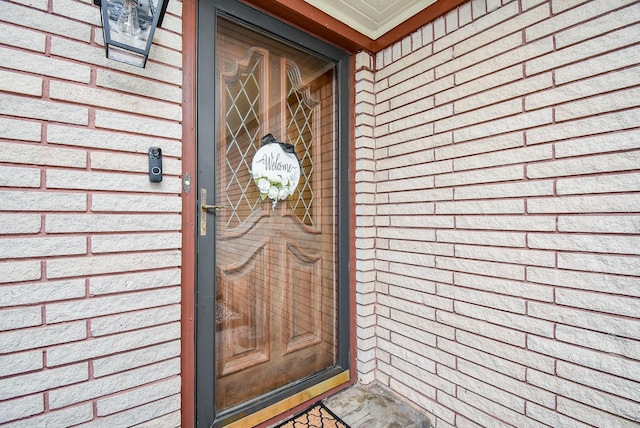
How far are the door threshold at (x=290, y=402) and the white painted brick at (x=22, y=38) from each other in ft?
6.25

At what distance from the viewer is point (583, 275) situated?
1.28 m

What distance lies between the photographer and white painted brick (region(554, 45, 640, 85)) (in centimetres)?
117

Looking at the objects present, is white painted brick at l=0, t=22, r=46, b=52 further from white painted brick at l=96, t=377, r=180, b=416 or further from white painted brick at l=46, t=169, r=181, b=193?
white painted brick at l=96, t=377, r=180, b=416

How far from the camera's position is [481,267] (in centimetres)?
161

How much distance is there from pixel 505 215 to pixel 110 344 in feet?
6.23

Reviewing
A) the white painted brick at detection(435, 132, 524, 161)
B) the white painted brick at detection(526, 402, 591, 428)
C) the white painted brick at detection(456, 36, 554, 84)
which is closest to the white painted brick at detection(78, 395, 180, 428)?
the white painted brick at detection(526, 402, 591, 428)

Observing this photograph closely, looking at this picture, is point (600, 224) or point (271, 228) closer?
point (600, 224)

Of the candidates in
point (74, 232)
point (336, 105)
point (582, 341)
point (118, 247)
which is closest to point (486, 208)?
point (582, 341)

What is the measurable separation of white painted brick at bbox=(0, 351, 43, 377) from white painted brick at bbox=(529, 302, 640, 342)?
2.07 metres

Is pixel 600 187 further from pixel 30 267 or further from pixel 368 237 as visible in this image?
pixel 30 267

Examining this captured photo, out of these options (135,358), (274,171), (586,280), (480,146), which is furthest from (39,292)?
(586,280)

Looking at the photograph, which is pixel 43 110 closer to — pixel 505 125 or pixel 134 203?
pixel 134 203

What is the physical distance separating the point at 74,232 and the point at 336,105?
1674 mm

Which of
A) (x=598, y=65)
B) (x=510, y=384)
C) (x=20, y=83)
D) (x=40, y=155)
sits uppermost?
(x=598, y=65)
